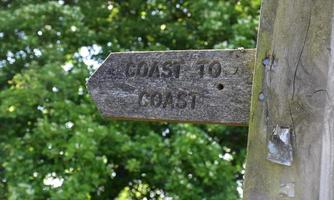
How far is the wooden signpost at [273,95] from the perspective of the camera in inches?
53.0

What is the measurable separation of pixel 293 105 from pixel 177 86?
0.34m

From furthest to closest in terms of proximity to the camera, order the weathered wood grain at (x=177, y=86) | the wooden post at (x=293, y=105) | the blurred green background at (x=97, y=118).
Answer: the blurred green background at (x=97, y=118), the weathered wood grain at (x=177, y=86), the wooden post at (x=293, y=105)

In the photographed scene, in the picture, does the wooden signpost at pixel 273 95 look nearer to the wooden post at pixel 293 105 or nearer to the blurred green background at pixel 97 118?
the wooden post at pixel 293 105

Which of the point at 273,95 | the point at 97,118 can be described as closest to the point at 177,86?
the point at 273,95

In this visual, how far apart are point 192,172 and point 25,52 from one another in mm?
1604

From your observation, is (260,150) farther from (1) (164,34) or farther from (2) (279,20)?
(1) (164,34)

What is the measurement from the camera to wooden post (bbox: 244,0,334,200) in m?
1.34

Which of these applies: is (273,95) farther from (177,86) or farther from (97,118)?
(97,118)

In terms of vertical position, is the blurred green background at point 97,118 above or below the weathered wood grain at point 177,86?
below

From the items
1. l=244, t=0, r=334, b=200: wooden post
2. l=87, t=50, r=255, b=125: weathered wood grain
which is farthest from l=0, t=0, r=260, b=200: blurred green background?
l=244, t=0, r=334, b=200: wooden post

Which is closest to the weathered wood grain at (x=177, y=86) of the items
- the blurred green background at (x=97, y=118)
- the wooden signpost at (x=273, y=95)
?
the wooden signpost at (x=273, y=95)

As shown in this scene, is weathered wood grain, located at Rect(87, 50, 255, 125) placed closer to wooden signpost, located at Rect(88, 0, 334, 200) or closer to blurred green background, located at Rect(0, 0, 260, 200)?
wooden signpost, located at Rect(88, 0, 334, 200)

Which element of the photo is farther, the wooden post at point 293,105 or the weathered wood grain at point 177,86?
the weathered wood grain at point 177,86

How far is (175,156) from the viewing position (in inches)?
159
